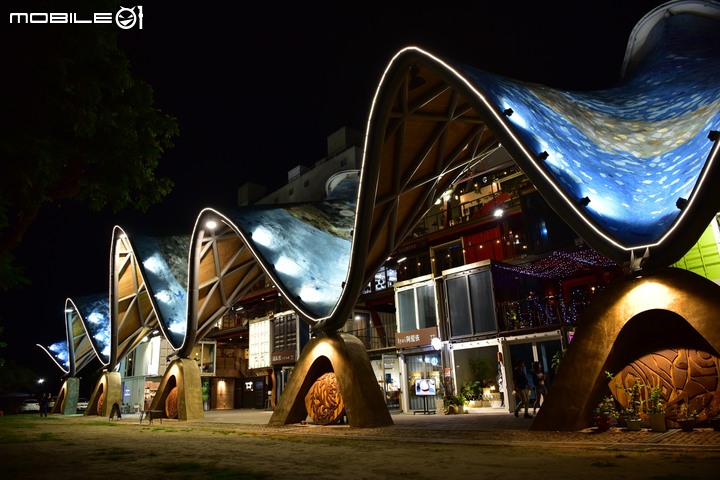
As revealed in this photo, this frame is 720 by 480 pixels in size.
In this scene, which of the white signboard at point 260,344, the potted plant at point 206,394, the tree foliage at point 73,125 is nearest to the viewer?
the tree foliage at point 73,125

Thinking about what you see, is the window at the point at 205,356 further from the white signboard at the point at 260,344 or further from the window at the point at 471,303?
the window at the point at 471,303

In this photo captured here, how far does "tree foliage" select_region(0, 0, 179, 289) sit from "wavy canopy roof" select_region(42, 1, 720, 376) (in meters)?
6.15

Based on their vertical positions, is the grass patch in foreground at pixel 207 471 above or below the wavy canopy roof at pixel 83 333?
below

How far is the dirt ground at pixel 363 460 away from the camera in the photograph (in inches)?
252

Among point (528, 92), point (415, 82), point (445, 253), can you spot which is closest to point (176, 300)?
point (445, 253)

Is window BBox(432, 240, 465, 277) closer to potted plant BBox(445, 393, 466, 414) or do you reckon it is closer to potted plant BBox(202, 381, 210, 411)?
potted plant BBox(445, 393, 466, 414)

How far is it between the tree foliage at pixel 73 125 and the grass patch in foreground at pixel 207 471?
5.75 m

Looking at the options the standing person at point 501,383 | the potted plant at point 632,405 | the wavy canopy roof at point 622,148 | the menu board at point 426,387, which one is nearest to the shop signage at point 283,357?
the menu board at point 426,387

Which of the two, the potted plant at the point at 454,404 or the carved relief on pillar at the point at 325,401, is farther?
the potted plant at the point at 454,404

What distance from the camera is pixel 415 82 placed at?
1437 cm

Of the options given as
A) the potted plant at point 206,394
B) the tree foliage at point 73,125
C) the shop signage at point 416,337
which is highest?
the tree foliage at point 73,125

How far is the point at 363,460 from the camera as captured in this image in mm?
8180

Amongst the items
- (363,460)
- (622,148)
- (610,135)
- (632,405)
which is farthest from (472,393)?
(363,460)

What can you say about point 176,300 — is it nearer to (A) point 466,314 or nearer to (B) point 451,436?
(A) point 466,314
